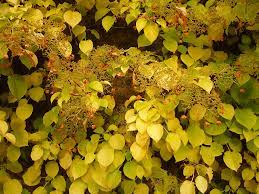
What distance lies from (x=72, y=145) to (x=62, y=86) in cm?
33

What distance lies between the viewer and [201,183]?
2111 mm

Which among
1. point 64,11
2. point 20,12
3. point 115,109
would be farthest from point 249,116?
point 20,12

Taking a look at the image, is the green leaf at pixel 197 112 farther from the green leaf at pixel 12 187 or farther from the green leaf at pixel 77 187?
the green leaf at pixel 12 187

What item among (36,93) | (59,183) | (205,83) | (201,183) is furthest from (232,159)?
(36,93)

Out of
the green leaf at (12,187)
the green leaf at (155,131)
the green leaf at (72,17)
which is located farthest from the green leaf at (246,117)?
the green leaf at (12,187)

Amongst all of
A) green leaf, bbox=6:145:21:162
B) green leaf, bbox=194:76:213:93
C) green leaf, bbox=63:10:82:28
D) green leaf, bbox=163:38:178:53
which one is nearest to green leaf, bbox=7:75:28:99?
green leaf, bbox=6:145:21:162

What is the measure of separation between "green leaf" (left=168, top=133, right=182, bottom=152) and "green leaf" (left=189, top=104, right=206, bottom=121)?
0.14 meters

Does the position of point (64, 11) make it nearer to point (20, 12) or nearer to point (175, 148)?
point (20, 12)

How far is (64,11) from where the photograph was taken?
2.24 metres

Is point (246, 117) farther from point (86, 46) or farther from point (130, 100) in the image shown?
point (86, 46)

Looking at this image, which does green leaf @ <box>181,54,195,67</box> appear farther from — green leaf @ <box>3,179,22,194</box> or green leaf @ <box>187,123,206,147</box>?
green leaf @ <box>3,179,22,194</box>

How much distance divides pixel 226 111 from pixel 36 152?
947mm

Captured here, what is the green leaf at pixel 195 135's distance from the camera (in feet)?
7.04

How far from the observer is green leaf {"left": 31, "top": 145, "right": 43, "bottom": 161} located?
7.02ft
